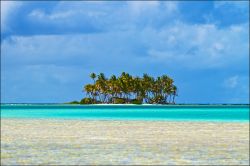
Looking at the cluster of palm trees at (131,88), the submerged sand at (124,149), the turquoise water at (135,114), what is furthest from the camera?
the cluster of palm trees at (131,88)

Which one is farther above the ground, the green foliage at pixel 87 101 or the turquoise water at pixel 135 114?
the green foliage at pixel 87 101

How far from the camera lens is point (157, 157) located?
21.2 m

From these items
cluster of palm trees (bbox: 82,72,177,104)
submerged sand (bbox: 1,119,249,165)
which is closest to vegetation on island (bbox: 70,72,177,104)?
cluster of palm trees (bbox: 82,72,177,104)

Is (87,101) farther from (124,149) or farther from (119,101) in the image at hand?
(124,149)

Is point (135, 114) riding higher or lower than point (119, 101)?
lower

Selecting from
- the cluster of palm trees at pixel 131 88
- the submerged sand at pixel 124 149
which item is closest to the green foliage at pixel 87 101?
the cluster of palm trees at pixel 131 88

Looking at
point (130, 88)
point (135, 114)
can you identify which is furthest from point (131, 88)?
point (135, 114)

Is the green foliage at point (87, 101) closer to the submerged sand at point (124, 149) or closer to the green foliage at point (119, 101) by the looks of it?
the green foliage at point (119, 101)

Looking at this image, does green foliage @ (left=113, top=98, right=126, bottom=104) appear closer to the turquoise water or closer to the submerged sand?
the turquoise water

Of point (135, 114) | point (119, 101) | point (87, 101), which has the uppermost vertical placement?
point (119, 101)

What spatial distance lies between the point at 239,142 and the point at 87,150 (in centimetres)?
841

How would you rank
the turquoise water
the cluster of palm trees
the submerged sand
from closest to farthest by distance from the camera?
the submerged sand, the turquoise water, the cluster of palm trees

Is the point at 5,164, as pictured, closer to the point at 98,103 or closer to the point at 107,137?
the point at 107,137

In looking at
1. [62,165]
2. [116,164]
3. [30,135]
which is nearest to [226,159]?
[116,164]
